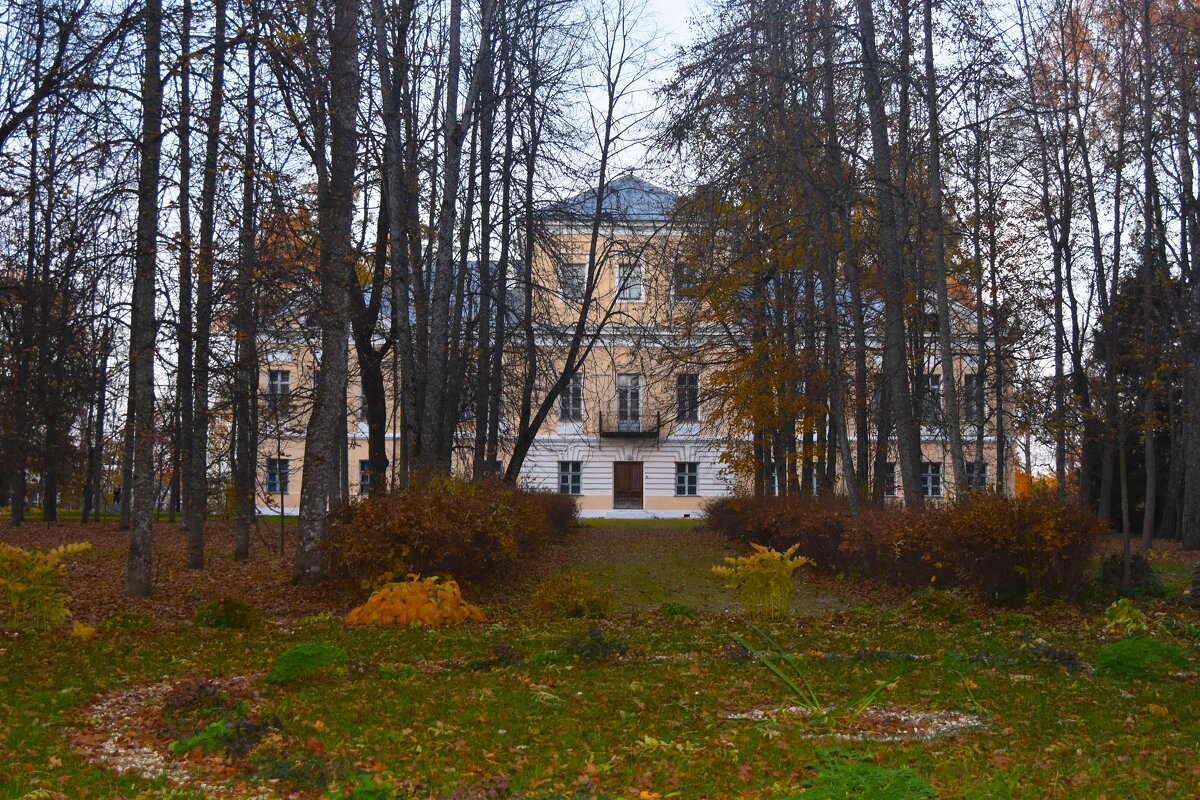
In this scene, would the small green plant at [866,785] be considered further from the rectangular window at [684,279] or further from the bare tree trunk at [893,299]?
the rectangular window at [684,279]

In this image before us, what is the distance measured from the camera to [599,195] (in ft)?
67.5

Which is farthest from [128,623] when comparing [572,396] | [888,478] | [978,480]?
[572,396]

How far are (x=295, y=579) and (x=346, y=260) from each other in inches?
167

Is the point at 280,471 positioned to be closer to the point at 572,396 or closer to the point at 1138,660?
the point at 1138,660

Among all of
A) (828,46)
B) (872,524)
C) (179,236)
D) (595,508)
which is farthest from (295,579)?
(595,508)

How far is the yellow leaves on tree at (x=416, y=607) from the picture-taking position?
11.0 m

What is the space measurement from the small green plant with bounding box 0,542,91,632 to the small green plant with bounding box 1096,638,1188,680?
879cm

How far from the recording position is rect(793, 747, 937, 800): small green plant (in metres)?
3.75

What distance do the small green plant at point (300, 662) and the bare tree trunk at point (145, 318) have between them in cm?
452

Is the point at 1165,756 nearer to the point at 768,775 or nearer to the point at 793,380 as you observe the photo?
the point at 768,775

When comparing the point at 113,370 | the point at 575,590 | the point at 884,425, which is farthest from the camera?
the point at 884,425

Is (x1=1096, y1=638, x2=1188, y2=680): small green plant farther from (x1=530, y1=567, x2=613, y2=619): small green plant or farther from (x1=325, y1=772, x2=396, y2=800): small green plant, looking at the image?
(x1=530, y1=567, x2=613, y2=619): small green plant

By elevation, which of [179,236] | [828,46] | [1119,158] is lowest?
[179,236]

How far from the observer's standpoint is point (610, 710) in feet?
21.3
